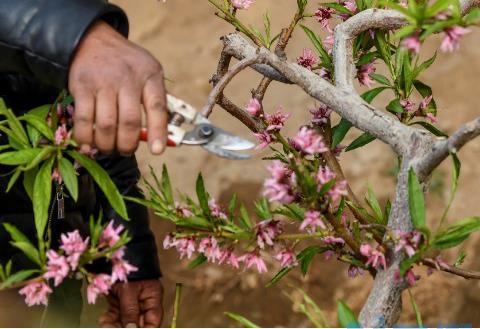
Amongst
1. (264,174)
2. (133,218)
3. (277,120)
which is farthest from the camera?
(264,174)

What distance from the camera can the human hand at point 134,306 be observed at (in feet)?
5.90

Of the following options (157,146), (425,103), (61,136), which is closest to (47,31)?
(61,136)

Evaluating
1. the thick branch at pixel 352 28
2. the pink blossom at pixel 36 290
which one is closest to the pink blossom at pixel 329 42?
the thick branch at pixel 352 28

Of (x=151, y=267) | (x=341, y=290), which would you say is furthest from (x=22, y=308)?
(x=341, y=290)

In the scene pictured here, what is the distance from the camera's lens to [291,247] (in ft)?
4.10

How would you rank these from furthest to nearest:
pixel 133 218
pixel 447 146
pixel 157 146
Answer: pixel 133 218, pixel 447 146, pixel 157 146

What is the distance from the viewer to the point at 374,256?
122cm

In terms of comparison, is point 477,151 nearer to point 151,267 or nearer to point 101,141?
point 151,267

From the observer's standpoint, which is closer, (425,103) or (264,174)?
(425,103)

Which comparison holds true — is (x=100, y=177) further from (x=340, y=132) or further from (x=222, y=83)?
(x=340, y=132)

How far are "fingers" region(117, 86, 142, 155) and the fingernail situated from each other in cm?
4

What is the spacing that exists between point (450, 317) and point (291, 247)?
233 centimetres

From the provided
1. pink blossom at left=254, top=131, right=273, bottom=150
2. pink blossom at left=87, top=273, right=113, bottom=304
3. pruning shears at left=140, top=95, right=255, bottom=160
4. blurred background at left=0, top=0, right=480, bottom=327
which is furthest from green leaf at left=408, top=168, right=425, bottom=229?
blurred background at left=0, top=0, right=480, bottom=327

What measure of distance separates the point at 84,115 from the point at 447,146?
0.52 m
